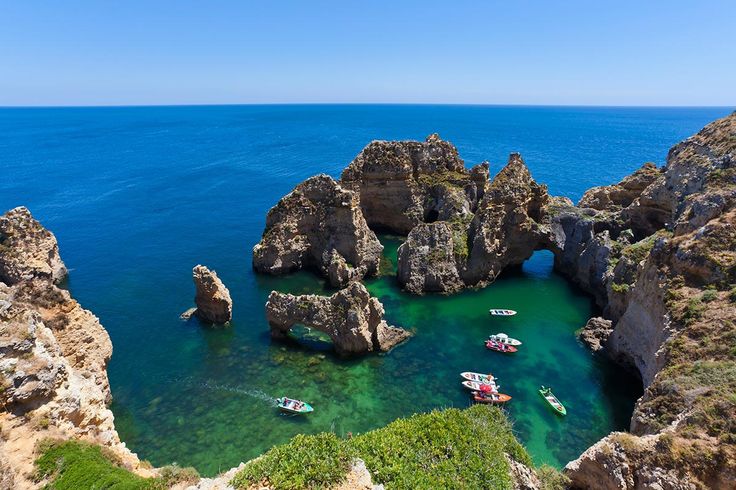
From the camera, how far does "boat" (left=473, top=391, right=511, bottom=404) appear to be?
32.2 m

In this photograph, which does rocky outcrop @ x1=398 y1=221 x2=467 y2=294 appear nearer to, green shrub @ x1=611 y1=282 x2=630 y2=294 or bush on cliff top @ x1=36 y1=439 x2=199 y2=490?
green shrub @ x1=611 y1=282 x2=630 y2=294

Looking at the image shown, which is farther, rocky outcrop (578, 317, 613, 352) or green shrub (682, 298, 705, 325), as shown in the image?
rocky outcrop (578, 317, 613, 352)

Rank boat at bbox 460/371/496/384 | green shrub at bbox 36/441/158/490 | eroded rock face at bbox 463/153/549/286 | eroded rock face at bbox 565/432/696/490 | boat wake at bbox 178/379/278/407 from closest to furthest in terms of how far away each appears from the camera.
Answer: green shrub at bbox 36/441/158/490
eroded rock face at bbox 565/432/696/490
boat wake at bbox 178/379/278/407
boat at bbox 460/371/496/384
eroded rock face at bbox 463/153/549/286

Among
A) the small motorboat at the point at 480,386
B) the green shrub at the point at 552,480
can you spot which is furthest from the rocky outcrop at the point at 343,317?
the green shrub at the point at 552,480

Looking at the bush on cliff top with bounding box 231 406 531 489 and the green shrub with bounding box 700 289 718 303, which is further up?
the green shrub with bounding box 700 289 718 303

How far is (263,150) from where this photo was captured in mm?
154750

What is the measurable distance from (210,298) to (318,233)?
17.1m

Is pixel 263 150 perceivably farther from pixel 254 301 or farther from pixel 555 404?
pixel 555 404

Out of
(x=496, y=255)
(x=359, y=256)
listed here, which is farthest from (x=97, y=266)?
(x=496, y=255)

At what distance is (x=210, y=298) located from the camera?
42000 millimetres

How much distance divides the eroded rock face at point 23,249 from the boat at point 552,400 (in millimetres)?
48941

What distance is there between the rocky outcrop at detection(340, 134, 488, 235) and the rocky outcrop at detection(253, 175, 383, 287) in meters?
10.8

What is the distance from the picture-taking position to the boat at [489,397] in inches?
1266

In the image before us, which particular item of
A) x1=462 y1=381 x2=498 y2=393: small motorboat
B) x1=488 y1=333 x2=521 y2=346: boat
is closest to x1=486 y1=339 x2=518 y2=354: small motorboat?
x1=488 y1=333 x2=521 y2=346: boat
